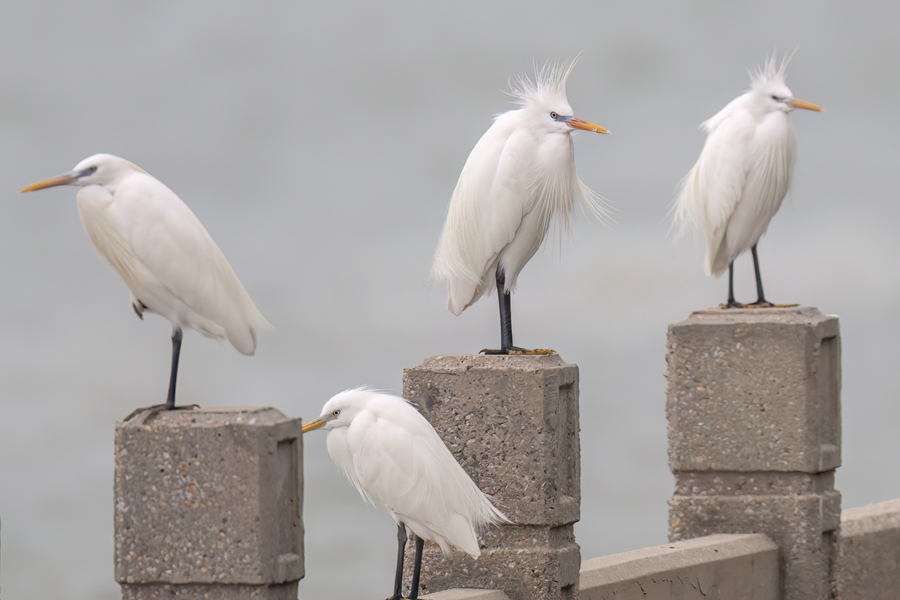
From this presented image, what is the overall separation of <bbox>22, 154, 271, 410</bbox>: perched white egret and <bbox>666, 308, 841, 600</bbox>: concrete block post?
10.4 ft

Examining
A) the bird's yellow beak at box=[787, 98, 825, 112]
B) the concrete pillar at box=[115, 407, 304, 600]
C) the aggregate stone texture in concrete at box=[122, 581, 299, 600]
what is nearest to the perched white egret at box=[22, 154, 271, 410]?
the concrete pillar at box=[115, 407, 304, 600]

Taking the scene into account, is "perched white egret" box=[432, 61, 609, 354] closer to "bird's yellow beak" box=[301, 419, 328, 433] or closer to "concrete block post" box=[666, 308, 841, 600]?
"bird's yellow beak" box=[301, 419, 328, 433]

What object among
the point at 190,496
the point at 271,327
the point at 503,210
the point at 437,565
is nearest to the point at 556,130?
the point at 503,210

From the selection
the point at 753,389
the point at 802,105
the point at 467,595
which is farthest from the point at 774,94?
the point at 467,595

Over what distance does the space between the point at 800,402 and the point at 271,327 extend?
328cm

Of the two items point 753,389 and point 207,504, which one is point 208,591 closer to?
point 207,504

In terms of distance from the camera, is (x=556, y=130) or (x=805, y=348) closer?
(x=556, y=130)

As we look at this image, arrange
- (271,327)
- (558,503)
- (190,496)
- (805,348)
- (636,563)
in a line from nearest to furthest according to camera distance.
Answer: (190,496) < (271,327) < (558,503) < (636,563) < (805,348)

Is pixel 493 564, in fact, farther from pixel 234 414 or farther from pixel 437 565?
pixel 234 414

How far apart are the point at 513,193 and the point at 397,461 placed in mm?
1235

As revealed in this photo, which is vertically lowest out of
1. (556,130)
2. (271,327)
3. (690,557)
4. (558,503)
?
(690,557)

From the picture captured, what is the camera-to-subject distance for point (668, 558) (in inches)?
212

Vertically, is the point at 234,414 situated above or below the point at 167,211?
below

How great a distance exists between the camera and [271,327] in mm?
3822
